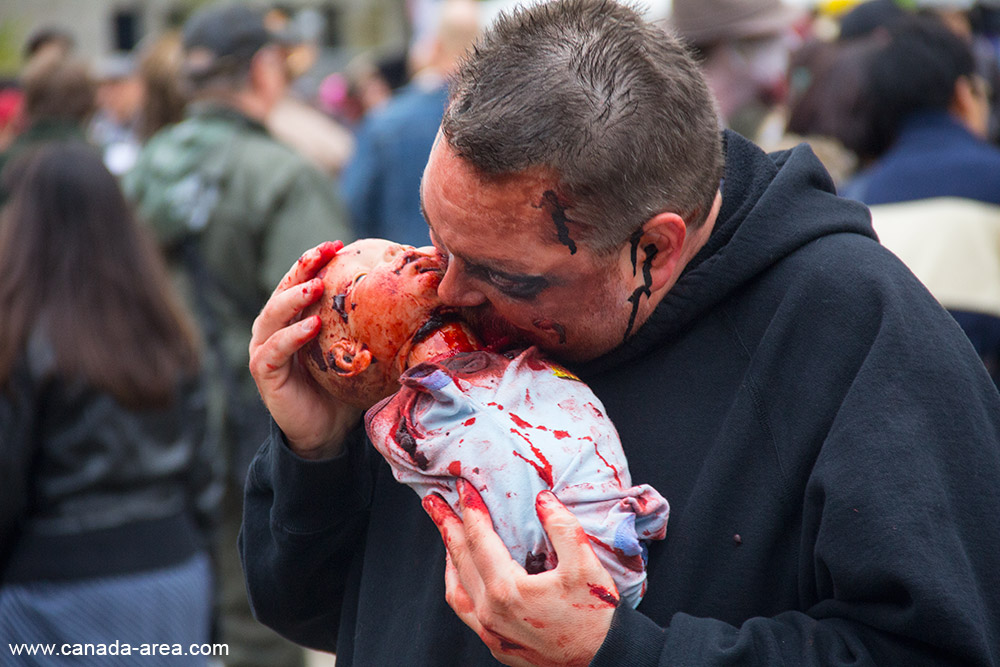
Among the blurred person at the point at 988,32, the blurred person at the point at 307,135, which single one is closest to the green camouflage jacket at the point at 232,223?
the blurred person at the point at 307,135

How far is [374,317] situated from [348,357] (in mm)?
82

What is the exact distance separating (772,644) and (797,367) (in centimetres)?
38

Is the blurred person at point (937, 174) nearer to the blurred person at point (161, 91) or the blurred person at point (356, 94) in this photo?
the blurred person at point (161, 91)

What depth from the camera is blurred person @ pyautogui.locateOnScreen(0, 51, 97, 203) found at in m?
5.34

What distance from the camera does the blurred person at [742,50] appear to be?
4.79m

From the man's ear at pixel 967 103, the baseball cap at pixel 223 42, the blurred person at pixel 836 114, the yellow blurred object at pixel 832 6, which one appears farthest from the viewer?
the yellow blurred object at pixel 832 6

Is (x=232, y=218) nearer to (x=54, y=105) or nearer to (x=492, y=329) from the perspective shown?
(x=54, y=105)

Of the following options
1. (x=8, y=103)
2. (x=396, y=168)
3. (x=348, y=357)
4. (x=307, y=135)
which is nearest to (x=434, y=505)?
(x=348, y=357)

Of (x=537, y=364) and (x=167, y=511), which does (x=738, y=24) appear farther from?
(x=537, y=364)

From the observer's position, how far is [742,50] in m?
4.98

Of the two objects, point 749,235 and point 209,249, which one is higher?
point 749,235

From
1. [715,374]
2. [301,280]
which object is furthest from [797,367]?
[301,280]

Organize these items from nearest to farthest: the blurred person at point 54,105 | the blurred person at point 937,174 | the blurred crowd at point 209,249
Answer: the blurred crowd at point 209,249 → the blurred person at point 937,174 → the blurred person at point 54,105

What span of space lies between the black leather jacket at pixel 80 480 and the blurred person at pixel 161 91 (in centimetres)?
248
